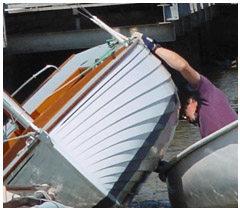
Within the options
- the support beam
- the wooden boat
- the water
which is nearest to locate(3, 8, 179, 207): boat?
the wooden boat

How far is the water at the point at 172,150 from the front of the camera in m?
8.85

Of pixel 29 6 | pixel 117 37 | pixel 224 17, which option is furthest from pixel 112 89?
pixel 224 17

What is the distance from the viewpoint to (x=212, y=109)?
7.83 meters

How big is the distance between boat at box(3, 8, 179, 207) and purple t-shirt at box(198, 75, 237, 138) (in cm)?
32

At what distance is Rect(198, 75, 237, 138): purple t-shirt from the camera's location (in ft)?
25.6

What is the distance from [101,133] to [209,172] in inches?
44.3

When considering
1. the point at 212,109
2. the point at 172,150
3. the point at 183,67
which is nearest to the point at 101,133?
the point at 183,67

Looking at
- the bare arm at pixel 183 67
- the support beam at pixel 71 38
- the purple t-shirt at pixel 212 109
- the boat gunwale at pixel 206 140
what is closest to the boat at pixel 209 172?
the boat gunwale at pixel 206 140

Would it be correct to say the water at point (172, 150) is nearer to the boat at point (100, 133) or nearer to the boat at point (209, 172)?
the boat at point (209, 172)

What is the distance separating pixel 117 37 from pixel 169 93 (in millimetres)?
829

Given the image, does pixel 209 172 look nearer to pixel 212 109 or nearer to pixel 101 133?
pixel 212 109

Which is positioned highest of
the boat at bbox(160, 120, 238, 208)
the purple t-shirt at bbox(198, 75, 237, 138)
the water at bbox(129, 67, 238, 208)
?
the purple t-shirt at bbox(198, 75, 237, 138)

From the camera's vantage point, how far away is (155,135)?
310 inches

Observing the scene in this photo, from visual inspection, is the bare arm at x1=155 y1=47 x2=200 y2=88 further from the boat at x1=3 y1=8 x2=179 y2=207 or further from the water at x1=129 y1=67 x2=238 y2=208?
the water at x1=129 y1=67 x2=238 y2=208
